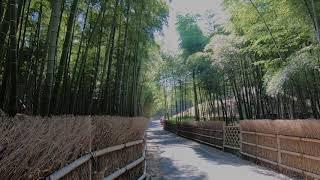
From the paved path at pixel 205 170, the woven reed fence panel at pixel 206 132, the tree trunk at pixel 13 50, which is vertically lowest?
the paved path at pixel 205 170

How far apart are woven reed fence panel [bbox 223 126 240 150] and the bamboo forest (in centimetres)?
7

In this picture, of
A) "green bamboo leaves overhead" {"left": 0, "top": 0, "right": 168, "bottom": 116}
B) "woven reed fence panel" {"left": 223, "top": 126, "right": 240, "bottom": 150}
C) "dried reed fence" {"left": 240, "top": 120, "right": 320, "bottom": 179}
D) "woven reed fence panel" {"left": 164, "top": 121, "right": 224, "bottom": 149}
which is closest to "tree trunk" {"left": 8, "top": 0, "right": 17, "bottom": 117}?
"green bamboo leaves overhead" {"left": 0, "top": 0, "right": 168, "bottom": 116}

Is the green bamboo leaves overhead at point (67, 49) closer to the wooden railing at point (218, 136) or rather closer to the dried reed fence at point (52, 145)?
the dried reed fence at point (52, 145)

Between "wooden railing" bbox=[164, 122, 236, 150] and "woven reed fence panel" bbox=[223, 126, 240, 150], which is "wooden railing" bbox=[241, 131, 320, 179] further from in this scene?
"wooden railing" bbox=[164, 122, 236, 150]

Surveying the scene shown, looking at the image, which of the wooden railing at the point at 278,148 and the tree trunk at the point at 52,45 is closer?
the tree trunk at the point at 52,45

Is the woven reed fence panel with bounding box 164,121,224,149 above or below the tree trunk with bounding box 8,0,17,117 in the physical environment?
below

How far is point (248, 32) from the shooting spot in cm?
1054

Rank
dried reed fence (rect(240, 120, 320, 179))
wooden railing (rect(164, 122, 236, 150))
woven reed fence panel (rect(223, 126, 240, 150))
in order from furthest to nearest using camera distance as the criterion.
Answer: wooden railing (rect(164, 122, 236, 150)) → woven reed fence panel (rect(223, 126, 240, 150)) → dried reed fence (rect(240, 120, 320, 179))

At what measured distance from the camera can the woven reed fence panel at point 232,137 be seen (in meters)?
12.4

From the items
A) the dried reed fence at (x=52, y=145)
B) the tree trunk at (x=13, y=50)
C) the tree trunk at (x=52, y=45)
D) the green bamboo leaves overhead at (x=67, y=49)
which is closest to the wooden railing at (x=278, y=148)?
the green bamboo leaves overhead at (x=67, y=49)

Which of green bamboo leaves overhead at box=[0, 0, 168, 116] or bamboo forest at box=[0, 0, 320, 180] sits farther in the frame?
green bamboo leaves overhead at box=[0, 0, 168, 116]

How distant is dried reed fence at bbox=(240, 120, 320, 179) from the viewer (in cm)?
697

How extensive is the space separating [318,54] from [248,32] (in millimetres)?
3054

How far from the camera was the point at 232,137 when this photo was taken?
1285 cm
